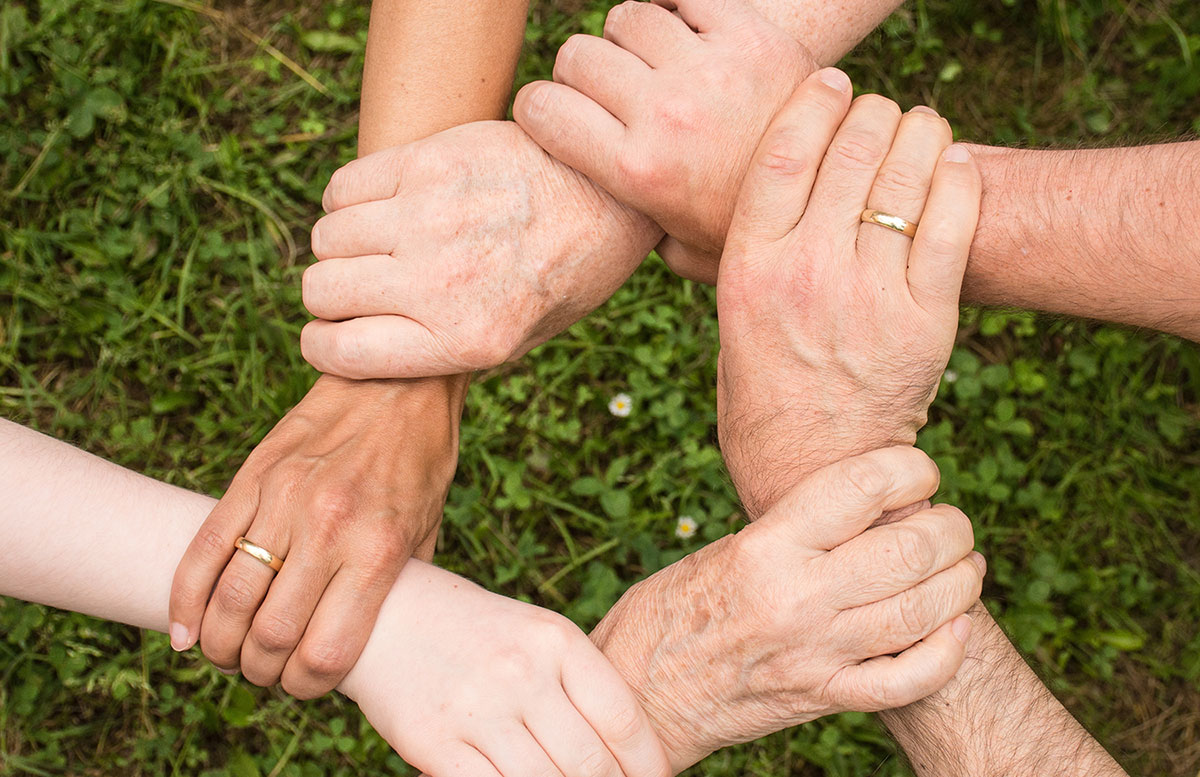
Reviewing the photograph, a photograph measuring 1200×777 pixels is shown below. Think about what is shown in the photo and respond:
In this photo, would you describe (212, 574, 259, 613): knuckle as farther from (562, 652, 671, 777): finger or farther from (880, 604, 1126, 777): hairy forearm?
(880, 604, 1126, 777): hairy forearm

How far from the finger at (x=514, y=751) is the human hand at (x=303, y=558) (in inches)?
14.2

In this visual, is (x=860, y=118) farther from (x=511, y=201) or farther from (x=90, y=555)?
(x=90, y=555)

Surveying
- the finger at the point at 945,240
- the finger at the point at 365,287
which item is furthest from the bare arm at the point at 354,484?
the finger at the point at 945,240

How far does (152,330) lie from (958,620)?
9.06 feet

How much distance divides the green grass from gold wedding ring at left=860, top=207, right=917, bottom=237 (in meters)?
1.37

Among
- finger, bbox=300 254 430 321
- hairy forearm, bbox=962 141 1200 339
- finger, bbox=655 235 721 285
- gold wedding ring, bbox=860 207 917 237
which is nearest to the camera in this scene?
hairy forearm, bbox=962 141 1200 339

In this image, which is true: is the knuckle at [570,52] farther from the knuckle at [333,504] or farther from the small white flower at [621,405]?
the small white flower at [621,405]

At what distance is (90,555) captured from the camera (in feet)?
6.38

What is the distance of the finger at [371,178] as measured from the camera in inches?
86.4

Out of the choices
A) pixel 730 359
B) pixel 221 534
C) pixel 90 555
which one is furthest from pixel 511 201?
pixel 90 555

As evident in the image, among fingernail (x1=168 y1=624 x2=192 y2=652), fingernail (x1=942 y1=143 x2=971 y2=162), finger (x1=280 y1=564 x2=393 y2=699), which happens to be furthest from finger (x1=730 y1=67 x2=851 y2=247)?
fingernail (x1=168 y1=624 x2=192 y2=652)

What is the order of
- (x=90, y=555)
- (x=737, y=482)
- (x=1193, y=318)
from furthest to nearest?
(x=737, y=482)
(x=90, y=555)
(x=1193, y=318)

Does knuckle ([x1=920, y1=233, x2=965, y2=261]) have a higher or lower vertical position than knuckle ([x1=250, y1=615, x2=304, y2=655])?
higher

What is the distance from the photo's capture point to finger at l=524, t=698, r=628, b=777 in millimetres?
1876
